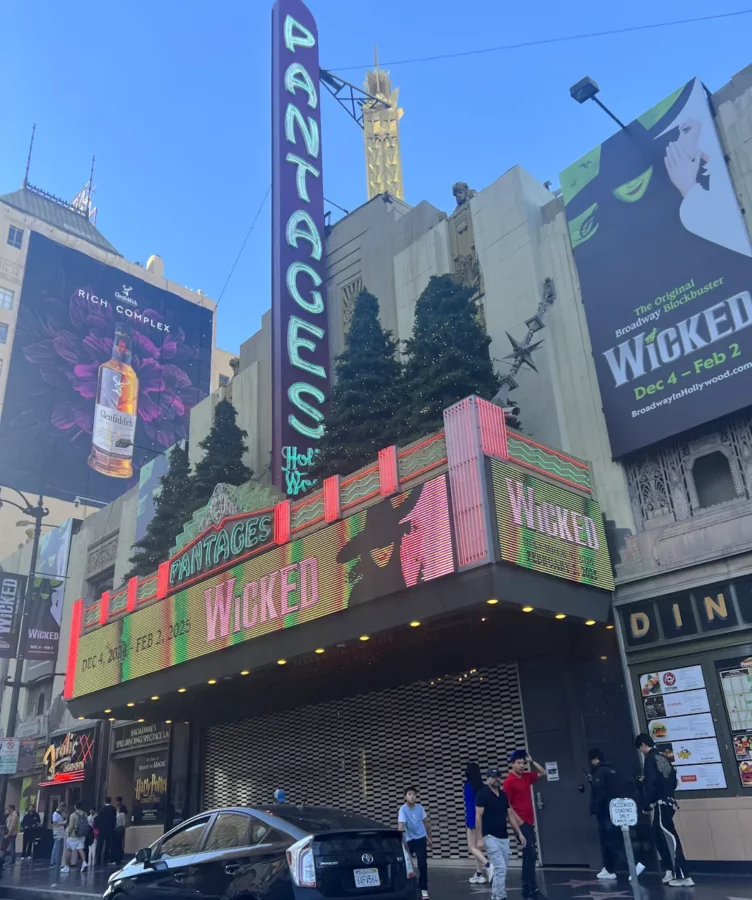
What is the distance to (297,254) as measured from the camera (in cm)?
2428

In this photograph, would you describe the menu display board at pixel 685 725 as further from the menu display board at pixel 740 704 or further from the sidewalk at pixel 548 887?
the sidewalk at pixel 548 887

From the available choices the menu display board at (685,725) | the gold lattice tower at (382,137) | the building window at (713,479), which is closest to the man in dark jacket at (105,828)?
the menu display board at (685,725)

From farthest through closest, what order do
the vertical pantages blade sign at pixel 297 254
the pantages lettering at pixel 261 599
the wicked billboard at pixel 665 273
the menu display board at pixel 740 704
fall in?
the vertical pantages blade sign at pixel 297 254 < the pantages lettering at pixel 261 599 < the wicked billboard at pixel 665 273 < the menu display board at pixel 740 704

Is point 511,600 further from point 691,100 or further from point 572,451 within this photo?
point 691,100

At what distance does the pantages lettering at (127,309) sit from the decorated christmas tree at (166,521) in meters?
47.6

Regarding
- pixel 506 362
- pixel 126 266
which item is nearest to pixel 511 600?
pixel 506 362

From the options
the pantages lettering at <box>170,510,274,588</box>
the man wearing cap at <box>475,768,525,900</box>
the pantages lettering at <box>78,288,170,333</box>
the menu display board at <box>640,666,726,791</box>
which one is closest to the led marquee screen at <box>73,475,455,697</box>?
the pantages lettering at <box>170,510,274,588</box>

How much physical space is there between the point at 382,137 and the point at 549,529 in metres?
23.3

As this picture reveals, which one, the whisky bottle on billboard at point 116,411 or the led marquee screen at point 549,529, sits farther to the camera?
the whisky bottle on billboard at point 116,411

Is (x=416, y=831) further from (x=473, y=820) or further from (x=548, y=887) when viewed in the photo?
(x=548, y=887)

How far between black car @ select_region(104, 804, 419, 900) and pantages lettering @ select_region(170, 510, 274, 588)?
8670 millimetres

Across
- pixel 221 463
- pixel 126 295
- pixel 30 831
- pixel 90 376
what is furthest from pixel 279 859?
pixel 126 295

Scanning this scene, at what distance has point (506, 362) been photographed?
1847 cm

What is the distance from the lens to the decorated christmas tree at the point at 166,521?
25125 millimetres
